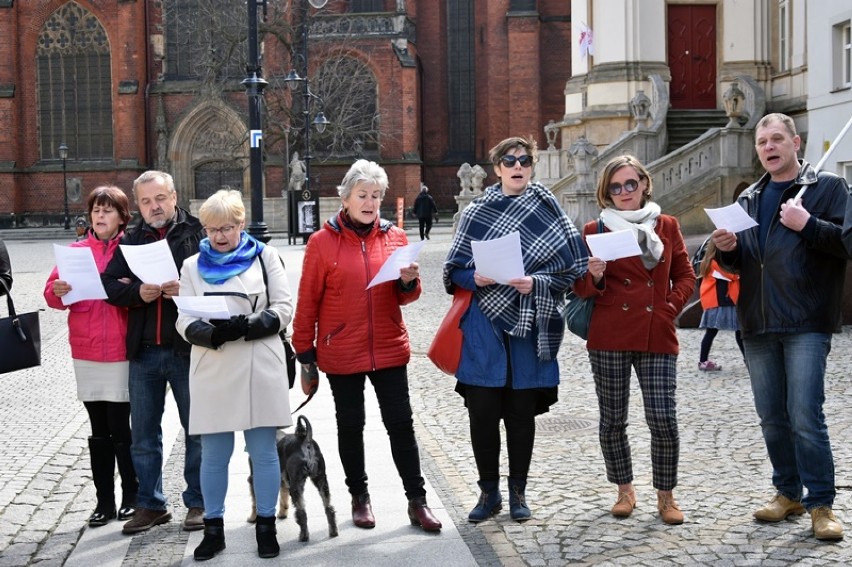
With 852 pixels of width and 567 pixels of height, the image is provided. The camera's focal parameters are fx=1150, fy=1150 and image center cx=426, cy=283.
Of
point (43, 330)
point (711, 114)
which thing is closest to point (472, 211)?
point (43, 330)

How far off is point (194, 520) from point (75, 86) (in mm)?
47526

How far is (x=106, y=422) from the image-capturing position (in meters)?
6.28

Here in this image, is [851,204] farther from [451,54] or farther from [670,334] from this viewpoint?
[451,54]

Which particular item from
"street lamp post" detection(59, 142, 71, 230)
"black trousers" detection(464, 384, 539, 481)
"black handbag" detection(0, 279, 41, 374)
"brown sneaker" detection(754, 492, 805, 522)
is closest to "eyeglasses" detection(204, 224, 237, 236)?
"black handbag" detection(0, 279, 41, 374)

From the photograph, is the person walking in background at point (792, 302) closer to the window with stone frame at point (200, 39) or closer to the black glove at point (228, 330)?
the black glove at point (228, 330)

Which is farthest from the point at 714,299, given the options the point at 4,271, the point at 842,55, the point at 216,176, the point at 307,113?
the point at 216,176

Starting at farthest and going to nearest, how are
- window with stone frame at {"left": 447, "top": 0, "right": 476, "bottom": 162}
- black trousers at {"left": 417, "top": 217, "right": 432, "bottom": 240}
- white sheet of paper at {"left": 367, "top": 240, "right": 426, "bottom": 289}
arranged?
window with stone frame at {"left": 447, "top": 0, "right": 476, "bottom": 162} < black trousers at {"left": 417, "top": 217, "right": 432, "bottom": 240} < white sheet of paper at {"left": 367, "top": 240, "right": 426, "bottom": 289}

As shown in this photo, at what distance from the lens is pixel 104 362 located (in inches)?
240

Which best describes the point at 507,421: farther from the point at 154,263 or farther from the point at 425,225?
the point at 425,225

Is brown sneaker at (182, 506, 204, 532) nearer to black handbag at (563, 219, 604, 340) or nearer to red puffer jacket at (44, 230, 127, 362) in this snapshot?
red puffer jacket at (44, 230, 127, 362)

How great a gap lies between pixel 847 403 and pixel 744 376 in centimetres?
174

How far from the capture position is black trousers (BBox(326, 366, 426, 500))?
19.8 ft

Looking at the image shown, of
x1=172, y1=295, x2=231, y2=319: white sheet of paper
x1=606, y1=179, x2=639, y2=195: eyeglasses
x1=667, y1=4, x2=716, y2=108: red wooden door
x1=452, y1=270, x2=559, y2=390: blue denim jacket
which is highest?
x1=667, y1=4, x2=716, y2=108: red wooden door

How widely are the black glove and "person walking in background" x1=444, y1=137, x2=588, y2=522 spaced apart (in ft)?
4.01
